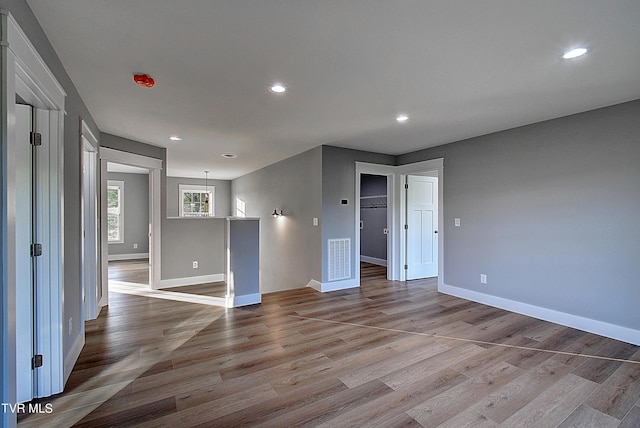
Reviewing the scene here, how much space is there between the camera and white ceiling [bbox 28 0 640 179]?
1.65m

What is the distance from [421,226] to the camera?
584 centimetres

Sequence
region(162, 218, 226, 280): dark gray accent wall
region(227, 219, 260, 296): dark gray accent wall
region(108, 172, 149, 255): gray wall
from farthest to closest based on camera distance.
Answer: region(108, 172, 149, 255): gray wall
region(162, 218, 226, 280): dark gray accent wall
region(227, 219, 260, 296): dark gray accent wall

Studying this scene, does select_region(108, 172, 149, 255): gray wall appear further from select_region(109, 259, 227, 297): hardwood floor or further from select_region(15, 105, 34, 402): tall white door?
select_region(15, 105, 34, 402): tall white door

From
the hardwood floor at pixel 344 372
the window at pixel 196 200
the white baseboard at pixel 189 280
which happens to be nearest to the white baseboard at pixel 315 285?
the hardwood floor at pixel 344 372

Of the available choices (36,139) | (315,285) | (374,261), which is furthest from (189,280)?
(374,261)

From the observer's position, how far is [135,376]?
2.38 meters

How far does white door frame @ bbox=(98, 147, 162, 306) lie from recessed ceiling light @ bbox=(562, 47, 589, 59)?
5.04 metres

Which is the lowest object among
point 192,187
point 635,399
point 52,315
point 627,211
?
point 635,399

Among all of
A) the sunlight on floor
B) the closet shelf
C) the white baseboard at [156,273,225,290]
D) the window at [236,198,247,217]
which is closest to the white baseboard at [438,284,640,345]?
the closet shelf

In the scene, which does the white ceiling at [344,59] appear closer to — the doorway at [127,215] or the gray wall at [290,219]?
the gray wall at [290,219]

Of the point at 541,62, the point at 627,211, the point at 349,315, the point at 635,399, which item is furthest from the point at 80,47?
the point at 627,211

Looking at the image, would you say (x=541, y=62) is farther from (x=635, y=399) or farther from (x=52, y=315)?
(x=52, y=315)

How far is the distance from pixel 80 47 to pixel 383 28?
195 cm

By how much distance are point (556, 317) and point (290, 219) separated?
167 inches
